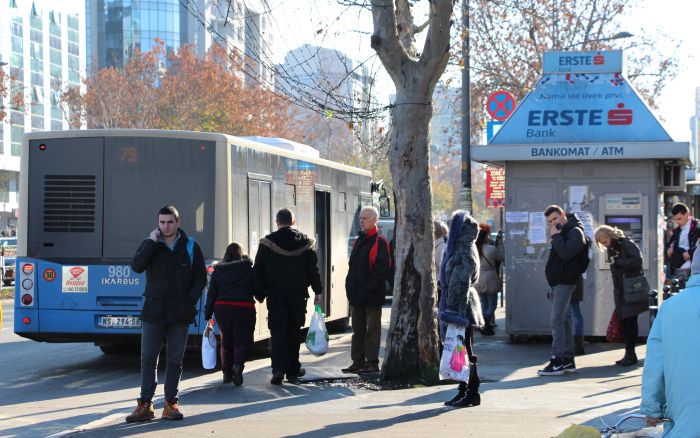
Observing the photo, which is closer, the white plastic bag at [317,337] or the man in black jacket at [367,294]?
the white plastic bag at [317,337]

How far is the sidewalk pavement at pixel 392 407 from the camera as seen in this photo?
29.7 feet

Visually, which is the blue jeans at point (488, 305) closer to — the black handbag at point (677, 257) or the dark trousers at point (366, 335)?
the black handbag at point (677, 257)

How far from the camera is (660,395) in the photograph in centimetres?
473

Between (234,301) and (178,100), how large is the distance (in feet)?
145

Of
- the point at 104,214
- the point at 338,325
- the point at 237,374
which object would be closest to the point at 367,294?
the point at 237,374

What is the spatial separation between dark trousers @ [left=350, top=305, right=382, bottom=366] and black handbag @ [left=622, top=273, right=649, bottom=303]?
9.44ft

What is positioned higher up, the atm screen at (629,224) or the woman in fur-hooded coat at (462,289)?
the atm screen at (629,224)

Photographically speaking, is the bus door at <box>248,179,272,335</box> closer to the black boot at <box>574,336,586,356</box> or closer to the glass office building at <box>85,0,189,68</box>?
the black boot at <box>574,336,586,356</box>

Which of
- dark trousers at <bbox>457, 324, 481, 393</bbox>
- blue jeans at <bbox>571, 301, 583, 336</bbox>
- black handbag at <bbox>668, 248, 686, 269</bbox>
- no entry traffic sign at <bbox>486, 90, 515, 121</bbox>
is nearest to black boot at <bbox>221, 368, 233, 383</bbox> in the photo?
dark trousers at <bbox>457, 324, 481, 393</bbox>

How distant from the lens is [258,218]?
14477 mm

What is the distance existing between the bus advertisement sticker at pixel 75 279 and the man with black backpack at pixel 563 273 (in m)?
5.38

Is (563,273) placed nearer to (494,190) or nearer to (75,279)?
(75,279)

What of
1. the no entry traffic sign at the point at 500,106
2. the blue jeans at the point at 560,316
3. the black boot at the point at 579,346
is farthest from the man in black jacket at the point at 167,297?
the no entry traffic sign at the point at 500,106

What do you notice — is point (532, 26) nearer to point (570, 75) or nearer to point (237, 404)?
point (570, 75)
